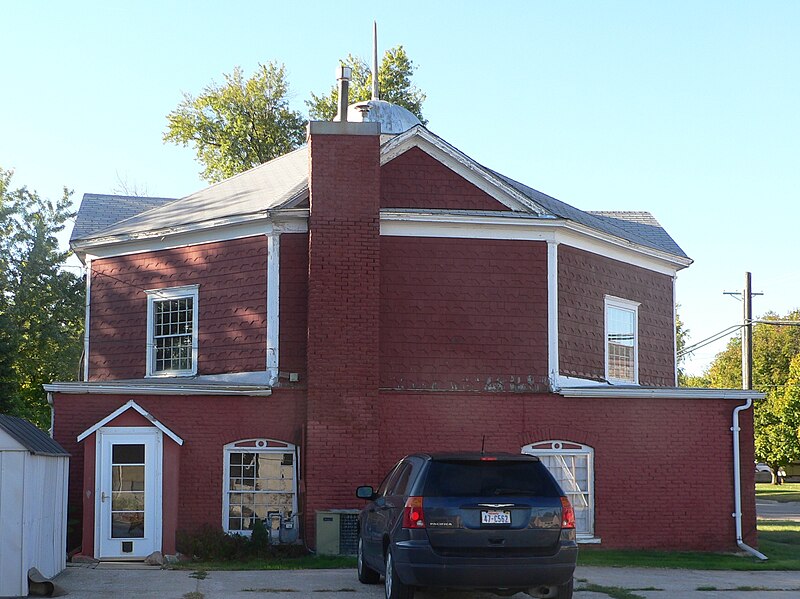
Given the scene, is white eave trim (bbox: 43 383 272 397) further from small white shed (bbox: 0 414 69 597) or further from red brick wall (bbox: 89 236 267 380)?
small white shed (bbox: 0 414 69 597)

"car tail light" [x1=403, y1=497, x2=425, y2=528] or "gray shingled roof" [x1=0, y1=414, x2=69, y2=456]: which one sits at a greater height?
"gray shingled roof" [x1=0, y1=414, x2=69, y2=456]

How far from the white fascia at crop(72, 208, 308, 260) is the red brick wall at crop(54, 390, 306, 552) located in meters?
3.05

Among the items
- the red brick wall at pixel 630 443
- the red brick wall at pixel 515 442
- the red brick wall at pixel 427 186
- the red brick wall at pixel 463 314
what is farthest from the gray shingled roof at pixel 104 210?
the red brick wall at pixel 630 443

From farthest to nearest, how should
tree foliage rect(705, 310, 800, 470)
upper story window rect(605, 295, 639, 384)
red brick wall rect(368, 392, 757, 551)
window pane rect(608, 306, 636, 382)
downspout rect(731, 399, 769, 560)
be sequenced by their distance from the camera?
1. tree foliage rect(705, 310, 800, 470)
2. window pane rect(608, 306, 636, 382)
3. upper story window rect(605, 295, 639, 384)
4. downspout rect(731, 399, 769, 560)
5. red brick wall rect(368, 392, 757, 551)

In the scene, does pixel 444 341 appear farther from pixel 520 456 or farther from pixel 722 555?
pixel 520 456

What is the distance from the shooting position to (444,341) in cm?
1931

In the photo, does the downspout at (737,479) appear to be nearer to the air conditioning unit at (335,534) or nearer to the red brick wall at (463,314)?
the red brick wall at (463,314)

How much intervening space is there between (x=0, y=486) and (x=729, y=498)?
500 inches

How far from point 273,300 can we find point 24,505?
7.38m

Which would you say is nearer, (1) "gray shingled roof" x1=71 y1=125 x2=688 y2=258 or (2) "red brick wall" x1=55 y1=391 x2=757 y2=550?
(2) "red brick wall" x1=55 y1=391 x2=757 y2=550

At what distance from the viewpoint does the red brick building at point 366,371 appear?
18.1 m

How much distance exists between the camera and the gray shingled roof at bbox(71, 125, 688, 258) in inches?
821

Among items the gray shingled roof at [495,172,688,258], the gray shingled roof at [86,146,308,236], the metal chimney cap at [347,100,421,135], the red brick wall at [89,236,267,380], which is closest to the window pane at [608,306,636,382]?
the gray shingled roof at [495,172,688,258]

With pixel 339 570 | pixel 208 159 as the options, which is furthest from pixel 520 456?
pixel 208 159
